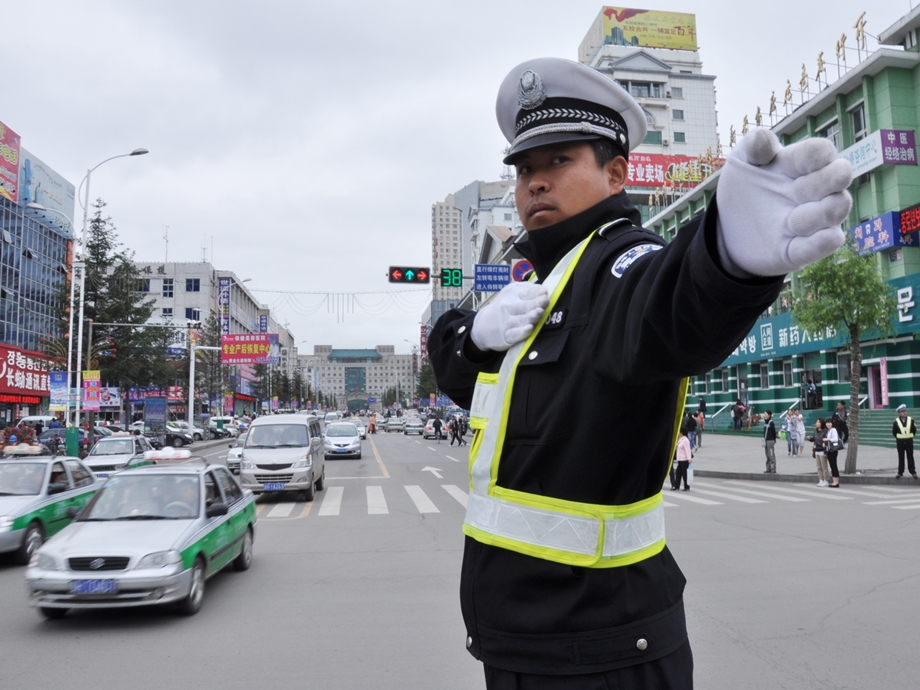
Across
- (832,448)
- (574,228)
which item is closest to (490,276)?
(832,448)

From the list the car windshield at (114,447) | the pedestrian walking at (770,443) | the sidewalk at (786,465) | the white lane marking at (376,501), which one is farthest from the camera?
the car windshield at (114,447)

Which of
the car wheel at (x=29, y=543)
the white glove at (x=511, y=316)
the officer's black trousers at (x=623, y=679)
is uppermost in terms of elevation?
the white glove at (x=511, y=316)

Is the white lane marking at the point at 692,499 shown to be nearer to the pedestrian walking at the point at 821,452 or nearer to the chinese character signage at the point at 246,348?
the pedestrian walking at the point at 821,452

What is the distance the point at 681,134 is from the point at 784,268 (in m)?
76.2

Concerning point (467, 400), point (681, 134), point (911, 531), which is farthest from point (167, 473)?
point (681, 134)

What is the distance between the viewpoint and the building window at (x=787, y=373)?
35.1 metres

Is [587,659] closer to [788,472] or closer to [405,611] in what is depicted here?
[405,611]

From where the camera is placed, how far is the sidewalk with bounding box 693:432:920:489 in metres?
18.4

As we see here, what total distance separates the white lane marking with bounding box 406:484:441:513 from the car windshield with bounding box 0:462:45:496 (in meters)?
6.74

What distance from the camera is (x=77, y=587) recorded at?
6.68 metres

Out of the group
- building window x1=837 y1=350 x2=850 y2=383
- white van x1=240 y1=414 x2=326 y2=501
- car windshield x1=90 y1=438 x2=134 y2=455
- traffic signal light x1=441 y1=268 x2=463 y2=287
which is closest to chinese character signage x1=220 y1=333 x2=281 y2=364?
car windshield x1=90 y1=438 x2=134 y2=455

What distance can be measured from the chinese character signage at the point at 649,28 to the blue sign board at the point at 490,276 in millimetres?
57499

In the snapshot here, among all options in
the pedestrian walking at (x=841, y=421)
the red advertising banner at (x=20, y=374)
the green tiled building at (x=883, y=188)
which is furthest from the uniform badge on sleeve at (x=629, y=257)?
the red advertising banner at (x=20, y=374)

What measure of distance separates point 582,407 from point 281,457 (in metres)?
15.6
